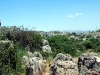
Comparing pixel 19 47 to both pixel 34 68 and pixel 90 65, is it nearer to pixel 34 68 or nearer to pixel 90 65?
pixel 34 68

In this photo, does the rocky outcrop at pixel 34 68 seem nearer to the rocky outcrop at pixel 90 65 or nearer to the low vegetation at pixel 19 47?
the low vegetation at pixel 19 47

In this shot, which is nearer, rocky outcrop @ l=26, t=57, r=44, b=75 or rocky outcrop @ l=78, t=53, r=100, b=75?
rocky outcrop @ l=78, t=53, r=100, b=75

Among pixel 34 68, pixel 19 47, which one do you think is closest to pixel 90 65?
pixel 34 68

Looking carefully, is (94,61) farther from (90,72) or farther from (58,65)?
(58,65)

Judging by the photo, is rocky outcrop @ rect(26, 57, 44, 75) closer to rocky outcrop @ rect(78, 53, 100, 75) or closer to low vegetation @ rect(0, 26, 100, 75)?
low vegetation @ rect(0, 26, 100, 75)

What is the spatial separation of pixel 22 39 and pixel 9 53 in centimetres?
660

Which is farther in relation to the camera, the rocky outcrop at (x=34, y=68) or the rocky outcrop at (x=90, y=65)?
the rocky outcrop at (x=34, y=68)

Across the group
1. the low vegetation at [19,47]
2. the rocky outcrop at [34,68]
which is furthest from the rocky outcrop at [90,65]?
the low vegetation at [19,47]

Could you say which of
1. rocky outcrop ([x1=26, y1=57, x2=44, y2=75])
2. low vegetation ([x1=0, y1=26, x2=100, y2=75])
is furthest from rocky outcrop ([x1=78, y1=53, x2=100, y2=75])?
low vegetation ([x1=0, y1=26, x2=100, y2=75])

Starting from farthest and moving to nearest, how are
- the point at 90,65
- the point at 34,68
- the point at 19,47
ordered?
the point at 19,47 < the point at 34,68 < the point at 90,65

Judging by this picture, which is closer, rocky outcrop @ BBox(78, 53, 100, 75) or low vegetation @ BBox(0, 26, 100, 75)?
rocky outcrop @ BBox(78, 53, 100, 75)

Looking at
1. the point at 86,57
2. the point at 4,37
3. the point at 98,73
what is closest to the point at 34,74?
the point at 86,57

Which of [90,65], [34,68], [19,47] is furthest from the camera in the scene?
[19,47]

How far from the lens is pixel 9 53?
1209 cm
